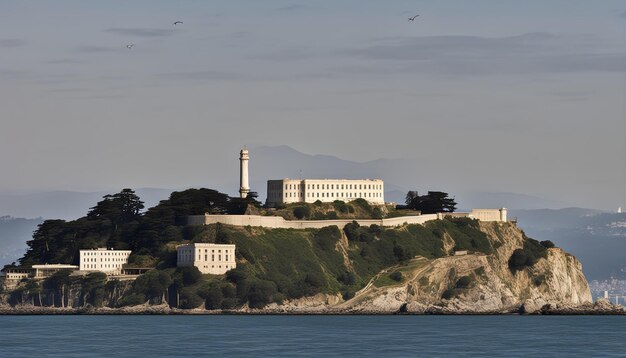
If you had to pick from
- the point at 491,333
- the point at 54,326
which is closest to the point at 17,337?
the point at 54,326

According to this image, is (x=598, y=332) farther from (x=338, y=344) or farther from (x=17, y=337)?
(x=17, y=337)

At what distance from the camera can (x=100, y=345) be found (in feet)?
531

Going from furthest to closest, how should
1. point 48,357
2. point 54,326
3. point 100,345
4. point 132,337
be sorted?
1. point 54,326
2. point 132,337
3. point 100,345
4. point 48,357

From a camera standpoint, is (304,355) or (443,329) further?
(443,329)

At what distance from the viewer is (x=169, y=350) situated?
155625 millimetres

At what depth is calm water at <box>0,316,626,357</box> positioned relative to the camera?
15398 centimetres

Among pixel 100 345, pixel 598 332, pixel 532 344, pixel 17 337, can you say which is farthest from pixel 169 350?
pixel 598 332

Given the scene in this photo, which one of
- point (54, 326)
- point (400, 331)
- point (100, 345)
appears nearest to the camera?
point (100, 345)

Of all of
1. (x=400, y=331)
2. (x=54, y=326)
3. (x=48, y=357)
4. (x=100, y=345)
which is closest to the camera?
(x=48, y=357)

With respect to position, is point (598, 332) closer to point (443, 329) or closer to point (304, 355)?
point (443, 329)

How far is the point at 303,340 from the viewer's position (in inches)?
6644

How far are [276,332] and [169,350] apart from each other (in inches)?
1134

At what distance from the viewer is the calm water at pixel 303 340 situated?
154 metres

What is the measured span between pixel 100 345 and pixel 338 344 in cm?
2296
